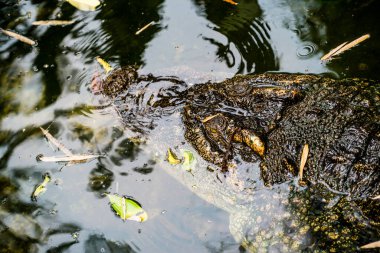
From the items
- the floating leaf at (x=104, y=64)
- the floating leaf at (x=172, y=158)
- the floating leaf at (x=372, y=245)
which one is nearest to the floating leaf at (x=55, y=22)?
the floating leaf at (x=104, y=64)

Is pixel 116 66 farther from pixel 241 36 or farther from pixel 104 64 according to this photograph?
pixel 241 36

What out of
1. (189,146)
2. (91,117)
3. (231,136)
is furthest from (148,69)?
(231,136)

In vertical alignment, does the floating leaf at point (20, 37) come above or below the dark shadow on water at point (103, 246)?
above

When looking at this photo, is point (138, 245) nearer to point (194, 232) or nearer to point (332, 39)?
point (194, 232)

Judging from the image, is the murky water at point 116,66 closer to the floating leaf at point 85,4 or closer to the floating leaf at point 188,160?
the floating leaf at point 85,4

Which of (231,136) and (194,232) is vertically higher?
(231,136)

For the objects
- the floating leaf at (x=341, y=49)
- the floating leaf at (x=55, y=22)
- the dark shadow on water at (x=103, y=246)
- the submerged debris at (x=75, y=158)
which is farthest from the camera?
the floating leaf at (x=55, y=22)

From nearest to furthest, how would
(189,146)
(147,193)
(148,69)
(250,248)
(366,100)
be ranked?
(366,100) < (250,248) < (189,146) < (147,193) < (148,69)
